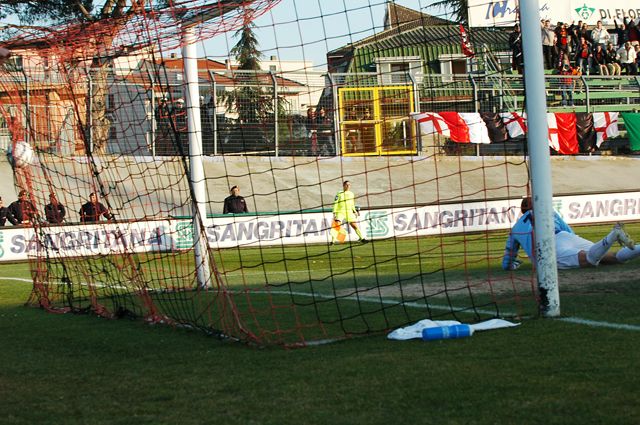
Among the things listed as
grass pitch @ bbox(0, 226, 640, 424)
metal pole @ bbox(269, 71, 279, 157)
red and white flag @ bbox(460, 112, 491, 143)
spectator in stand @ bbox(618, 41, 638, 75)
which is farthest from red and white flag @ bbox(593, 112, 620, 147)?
grass pitch @ bbox(0, 226, 640, 424)

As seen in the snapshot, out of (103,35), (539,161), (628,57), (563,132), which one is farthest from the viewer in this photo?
(628,57)

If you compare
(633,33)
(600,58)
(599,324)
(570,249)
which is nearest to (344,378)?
(599,324)

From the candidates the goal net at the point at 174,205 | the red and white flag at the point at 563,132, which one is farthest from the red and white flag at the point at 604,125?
the goal net at the point at 174,205

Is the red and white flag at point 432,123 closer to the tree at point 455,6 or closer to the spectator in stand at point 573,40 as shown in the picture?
the tree at point 455,6

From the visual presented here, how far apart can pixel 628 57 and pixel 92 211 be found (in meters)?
24.8

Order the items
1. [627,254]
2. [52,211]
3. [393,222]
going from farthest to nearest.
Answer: [393,222]
[52,211]
[627,254]

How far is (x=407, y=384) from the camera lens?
4.72m

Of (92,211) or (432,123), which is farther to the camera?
(432,123)

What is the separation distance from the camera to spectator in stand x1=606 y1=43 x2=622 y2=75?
1258 inches

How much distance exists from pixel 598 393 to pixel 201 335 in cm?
382

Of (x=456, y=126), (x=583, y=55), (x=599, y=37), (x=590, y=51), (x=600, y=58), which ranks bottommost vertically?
(x=456, y=126)

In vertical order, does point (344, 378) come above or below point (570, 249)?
above

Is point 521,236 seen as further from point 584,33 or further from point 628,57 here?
point 628,57

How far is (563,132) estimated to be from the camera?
3081 cm
